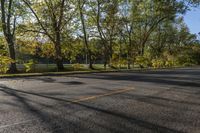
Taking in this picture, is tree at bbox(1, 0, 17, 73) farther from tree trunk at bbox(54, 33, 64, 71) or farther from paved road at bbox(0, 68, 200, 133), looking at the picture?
paved road at bbox(0, 68, 200, 133)

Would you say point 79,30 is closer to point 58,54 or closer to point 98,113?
point 58,54

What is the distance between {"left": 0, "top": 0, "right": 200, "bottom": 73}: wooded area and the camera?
31438 millimetres

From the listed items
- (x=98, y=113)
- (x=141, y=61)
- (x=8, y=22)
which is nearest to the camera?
(x=98, y=113)

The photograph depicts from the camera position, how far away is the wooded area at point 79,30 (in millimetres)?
31438

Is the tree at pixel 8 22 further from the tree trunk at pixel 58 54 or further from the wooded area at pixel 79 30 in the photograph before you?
the tree trunk at pixel 58 54

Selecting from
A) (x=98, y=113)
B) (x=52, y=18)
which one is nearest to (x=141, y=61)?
(x=52, y=18)

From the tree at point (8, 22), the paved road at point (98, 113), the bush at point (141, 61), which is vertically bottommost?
the paved road at point (98, 113)

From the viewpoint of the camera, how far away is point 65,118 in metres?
7.20

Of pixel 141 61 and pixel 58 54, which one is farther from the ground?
pixel 58 54

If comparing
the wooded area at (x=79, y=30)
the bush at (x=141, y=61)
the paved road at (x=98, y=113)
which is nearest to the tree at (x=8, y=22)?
the wooded area at (x=79, y=30)

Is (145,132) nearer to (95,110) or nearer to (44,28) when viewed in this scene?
(95,110)

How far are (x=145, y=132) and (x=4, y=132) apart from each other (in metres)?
2.59

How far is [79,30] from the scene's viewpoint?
40281 mm

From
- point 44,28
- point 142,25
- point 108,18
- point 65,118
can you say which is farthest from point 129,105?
point 142,25
